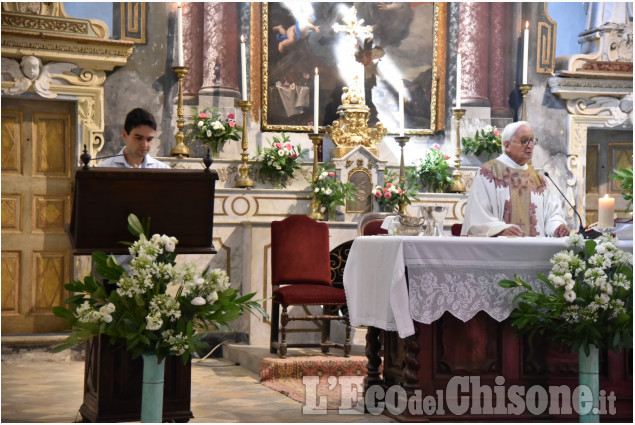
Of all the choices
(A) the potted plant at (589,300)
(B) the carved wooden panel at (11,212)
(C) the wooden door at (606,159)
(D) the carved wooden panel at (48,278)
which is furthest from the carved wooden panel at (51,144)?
(C) the wooden door at (606,159)

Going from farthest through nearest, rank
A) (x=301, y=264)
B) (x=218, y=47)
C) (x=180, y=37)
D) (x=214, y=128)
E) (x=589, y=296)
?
1. (x=218, y=47)
2. (x=214, y=128)
3. (x=180, y=37)
4. (x=301, y=264)
5. (x=589, y=296)

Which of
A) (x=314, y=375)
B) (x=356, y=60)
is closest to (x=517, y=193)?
(x=314, y=375)

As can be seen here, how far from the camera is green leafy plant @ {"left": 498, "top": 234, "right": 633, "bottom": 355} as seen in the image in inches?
172

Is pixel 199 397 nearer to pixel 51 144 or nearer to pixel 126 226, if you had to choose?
pixel 126 226

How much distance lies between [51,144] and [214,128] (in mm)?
1470

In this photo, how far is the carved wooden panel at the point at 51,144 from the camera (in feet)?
25.6

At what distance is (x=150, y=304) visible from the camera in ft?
12.2

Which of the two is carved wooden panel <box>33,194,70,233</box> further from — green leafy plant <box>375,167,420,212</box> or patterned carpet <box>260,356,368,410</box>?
green leafy plant <box>375,167,420,212</box>

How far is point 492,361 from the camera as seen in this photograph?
193 inches

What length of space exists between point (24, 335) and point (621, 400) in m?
4.99

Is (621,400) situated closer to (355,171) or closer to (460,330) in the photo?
(460,330)

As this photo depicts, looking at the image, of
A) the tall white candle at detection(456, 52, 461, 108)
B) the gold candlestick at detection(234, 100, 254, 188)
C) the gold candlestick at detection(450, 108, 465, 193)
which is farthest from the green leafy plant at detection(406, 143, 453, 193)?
the gold candlestick at detection(234, 100, 254, 188)

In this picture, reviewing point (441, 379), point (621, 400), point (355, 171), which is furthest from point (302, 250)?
point (621, 400)

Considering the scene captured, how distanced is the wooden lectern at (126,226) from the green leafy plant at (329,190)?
12.3 feet
